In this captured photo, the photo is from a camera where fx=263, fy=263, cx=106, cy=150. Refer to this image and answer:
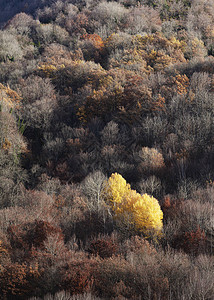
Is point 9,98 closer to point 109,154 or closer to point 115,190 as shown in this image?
point 109,154

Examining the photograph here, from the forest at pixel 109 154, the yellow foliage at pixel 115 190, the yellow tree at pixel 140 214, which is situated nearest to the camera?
the forest at pixel 109 154

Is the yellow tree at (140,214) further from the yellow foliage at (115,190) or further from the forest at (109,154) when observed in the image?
the yellow foliage at (115,190)

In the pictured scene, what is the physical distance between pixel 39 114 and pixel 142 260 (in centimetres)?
2986

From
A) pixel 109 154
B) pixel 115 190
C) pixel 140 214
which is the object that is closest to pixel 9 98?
pixel 109 154

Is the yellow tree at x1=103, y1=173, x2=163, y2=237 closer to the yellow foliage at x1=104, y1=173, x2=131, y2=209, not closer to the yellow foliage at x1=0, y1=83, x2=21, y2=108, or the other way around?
the yellow foliage at x1=104, y1=173, x2=131, y2=209

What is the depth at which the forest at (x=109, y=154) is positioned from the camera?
11969mm

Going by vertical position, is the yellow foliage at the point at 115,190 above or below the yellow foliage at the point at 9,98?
below

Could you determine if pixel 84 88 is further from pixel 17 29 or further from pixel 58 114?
pixel 17 29

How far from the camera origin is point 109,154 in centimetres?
2989

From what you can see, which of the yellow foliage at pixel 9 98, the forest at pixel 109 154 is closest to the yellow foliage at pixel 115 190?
the forest at pixel 109 154

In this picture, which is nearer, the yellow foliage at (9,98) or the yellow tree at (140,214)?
the yellow tree at (140,214)

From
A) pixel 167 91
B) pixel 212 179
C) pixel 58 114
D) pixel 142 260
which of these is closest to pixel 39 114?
pixel 58 114

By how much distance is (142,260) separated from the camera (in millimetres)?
11992

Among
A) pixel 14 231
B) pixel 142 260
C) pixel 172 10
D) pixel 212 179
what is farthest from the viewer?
pixel 172 10
